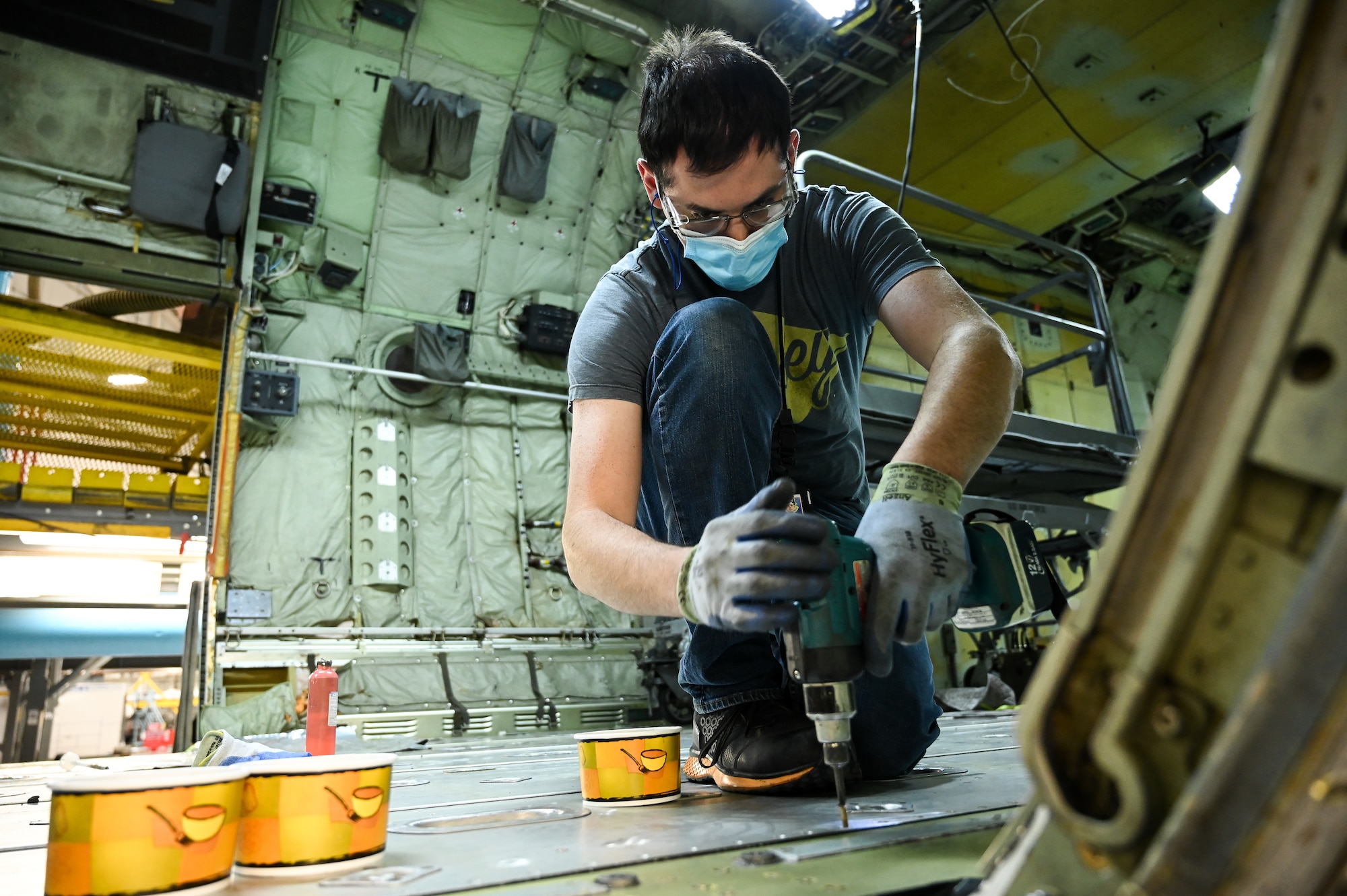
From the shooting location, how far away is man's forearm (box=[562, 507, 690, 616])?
1.14 metres

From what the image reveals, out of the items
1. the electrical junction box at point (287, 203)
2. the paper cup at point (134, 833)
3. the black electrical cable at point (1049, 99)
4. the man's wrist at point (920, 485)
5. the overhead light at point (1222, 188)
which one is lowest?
the paper cup at point (134, 833)

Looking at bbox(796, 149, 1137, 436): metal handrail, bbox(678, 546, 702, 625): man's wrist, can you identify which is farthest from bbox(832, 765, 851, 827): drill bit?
bbox(796, 149, 1137, 436): metal handrail

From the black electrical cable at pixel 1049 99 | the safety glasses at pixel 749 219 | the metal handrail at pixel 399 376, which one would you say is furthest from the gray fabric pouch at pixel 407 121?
the safety glasses at pixel 749 219

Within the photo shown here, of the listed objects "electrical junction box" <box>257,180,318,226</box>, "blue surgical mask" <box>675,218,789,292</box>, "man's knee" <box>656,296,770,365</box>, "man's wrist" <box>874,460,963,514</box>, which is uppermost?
"electrical junction box" <box>257,180,318,226</box>

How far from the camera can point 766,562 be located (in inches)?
35.3

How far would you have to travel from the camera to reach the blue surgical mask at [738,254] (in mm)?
1584

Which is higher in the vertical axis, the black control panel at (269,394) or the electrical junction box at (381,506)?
the black control panel at (269,394)

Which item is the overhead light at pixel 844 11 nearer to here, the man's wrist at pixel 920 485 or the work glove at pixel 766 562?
the man's wrist at pixel 920 485

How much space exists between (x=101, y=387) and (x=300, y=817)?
564 cm

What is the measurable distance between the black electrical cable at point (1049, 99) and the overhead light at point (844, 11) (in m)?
0.73

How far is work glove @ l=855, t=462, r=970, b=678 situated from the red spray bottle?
1.51 m

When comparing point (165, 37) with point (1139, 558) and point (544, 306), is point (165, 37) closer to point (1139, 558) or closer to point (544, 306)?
point (544, 306)

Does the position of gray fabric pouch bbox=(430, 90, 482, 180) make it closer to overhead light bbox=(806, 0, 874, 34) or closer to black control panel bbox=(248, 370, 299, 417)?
black control panel bbox=(248, 370, 299, 417)

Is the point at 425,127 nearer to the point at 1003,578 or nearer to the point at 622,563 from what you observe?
the point at 622,563
